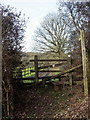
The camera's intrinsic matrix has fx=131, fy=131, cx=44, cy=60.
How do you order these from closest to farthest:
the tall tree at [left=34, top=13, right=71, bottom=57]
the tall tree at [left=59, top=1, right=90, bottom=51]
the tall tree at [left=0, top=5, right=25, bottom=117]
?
the tall tree at [left=0, top=5, right=25, bottom=117] → the tall tree at [left=59, top=1, right=90, bottom=51] → the tall tree at [left=34, top=13, right=71, bottom=57]

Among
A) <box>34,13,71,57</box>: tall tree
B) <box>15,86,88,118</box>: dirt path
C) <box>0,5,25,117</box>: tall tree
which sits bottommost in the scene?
<box>15,86,88,118</box>: dirt path

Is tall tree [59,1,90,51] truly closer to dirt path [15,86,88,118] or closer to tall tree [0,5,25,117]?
dirt path [15,86,88,118]

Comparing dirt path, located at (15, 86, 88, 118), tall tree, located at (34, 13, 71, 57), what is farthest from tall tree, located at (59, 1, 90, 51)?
tall tree, located at (34, 13, 71, 57)

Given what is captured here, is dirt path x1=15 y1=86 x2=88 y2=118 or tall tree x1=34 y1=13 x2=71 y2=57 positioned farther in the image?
tall tree x1=34 y1=13 x2=71 y2=57

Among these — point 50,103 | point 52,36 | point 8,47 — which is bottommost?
point 50,103

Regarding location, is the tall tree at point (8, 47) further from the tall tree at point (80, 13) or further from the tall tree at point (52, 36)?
the tall tree at point (52, 36)

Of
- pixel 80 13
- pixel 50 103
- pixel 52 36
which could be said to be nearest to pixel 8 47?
pixel 50 103

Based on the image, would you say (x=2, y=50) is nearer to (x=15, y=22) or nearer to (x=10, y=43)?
(x=10, y=43)

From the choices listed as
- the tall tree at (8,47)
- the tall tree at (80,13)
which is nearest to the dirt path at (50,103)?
the tall tree at (8,47)

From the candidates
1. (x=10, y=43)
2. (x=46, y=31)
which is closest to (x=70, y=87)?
(x=10, y=43)

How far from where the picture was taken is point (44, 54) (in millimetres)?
9031

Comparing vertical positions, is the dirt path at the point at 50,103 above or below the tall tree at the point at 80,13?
below

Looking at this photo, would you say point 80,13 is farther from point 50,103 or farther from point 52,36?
point 52,36

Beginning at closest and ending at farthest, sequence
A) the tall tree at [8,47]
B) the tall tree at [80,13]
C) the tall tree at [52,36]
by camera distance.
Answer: the tall tree at [8,47] < the tall tree at [80,13] < the tall tree at [52,36]
